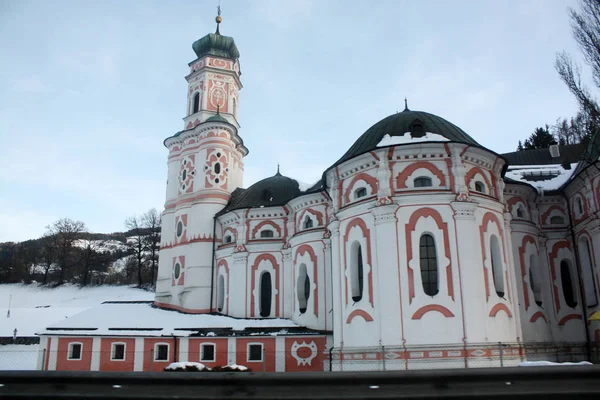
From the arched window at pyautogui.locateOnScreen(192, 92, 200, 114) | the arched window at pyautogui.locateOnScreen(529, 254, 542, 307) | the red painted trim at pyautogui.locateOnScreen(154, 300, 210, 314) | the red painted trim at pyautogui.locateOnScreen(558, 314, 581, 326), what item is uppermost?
the arched window at pyautogui.locateOnScreen(192, 92, 200, 114)

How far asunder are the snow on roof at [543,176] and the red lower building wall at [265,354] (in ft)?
58.3

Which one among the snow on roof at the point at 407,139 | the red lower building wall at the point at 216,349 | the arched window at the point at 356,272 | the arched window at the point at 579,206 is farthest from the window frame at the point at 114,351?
the arched window at the point at 579,206

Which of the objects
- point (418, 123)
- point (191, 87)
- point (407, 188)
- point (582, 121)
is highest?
point (191, 87)

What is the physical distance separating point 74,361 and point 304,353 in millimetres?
13986

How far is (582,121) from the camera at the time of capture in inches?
786

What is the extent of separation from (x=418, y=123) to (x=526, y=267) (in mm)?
10609

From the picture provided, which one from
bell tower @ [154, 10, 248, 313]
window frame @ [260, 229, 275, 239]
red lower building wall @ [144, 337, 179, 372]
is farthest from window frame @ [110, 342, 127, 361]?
window frame @ [260, 229, 275, 239]

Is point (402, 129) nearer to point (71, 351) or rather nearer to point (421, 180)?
point (421, 180)

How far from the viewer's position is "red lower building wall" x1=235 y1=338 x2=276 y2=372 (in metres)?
28.8

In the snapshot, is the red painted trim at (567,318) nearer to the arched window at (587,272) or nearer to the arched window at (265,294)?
the arched window at (587,272)

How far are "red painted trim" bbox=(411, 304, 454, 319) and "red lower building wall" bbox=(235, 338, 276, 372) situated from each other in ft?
33.5

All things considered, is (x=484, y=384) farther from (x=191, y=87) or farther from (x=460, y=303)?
(x=191, y=87)

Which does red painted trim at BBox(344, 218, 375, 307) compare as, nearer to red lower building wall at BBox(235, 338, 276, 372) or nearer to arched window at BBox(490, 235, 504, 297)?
arched window at BBox(490, 235, 504, 297)

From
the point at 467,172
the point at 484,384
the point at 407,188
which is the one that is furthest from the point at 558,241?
the point at 484,384
